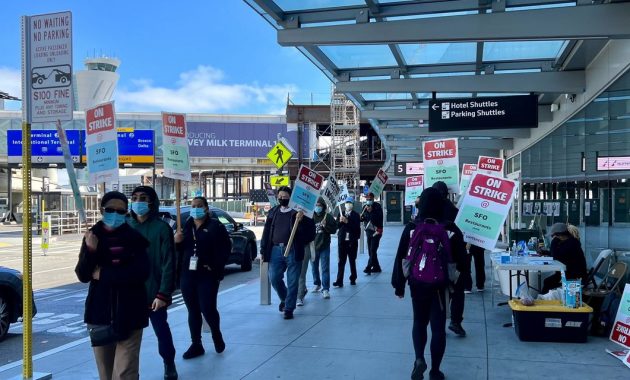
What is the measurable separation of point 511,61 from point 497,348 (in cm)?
611

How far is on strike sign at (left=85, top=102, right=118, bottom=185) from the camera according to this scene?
5453 mm

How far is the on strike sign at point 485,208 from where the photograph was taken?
720cm

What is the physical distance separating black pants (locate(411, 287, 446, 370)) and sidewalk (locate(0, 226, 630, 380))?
38 centimetres

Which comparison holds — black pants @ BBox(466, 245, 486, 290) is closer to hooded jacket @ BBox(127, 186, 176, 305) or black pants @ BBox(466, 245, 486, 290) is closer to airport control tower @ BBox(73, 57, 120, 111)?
hooded jacket @ BBox(127, 186, 176, 305)

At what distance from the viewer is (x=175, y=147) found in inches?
276

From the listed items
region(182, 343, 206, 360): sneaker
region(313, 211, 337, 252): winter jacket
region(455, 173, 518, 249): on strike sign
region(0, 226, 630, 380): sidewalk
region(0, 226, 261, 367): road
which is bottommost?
region(0, 226, 261, 367): road

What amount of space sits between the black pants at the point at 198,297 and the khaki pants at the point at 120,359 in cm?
185

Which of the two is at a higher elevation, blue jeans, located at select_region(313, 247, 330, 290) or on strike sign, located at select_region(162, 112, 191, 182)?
on strike sign, located at select_region(162, 112, 191, 182)

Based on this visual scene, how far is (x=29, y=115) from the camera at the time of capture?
5.38 m

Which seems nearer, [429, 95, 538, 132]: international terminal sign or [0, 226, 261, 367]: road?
[0, 226, 261, 367]: road

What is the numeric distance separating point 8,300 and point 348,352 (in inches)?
196

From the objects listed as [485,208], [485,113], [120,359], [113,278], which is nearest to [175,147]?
[113,278]

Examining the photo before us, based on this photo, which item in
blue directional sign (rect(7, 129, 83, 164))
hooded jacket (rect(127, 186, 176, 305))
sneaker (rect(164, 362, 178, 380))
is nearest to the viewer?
hooded jacket (rect(127, 186, 176, 305))

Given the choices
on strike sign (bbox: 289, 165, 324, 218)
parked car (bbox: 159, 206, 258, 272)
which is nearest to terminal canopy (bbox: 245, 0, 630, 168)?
on strike sign (bbox: 289, 165, 324, 218)
